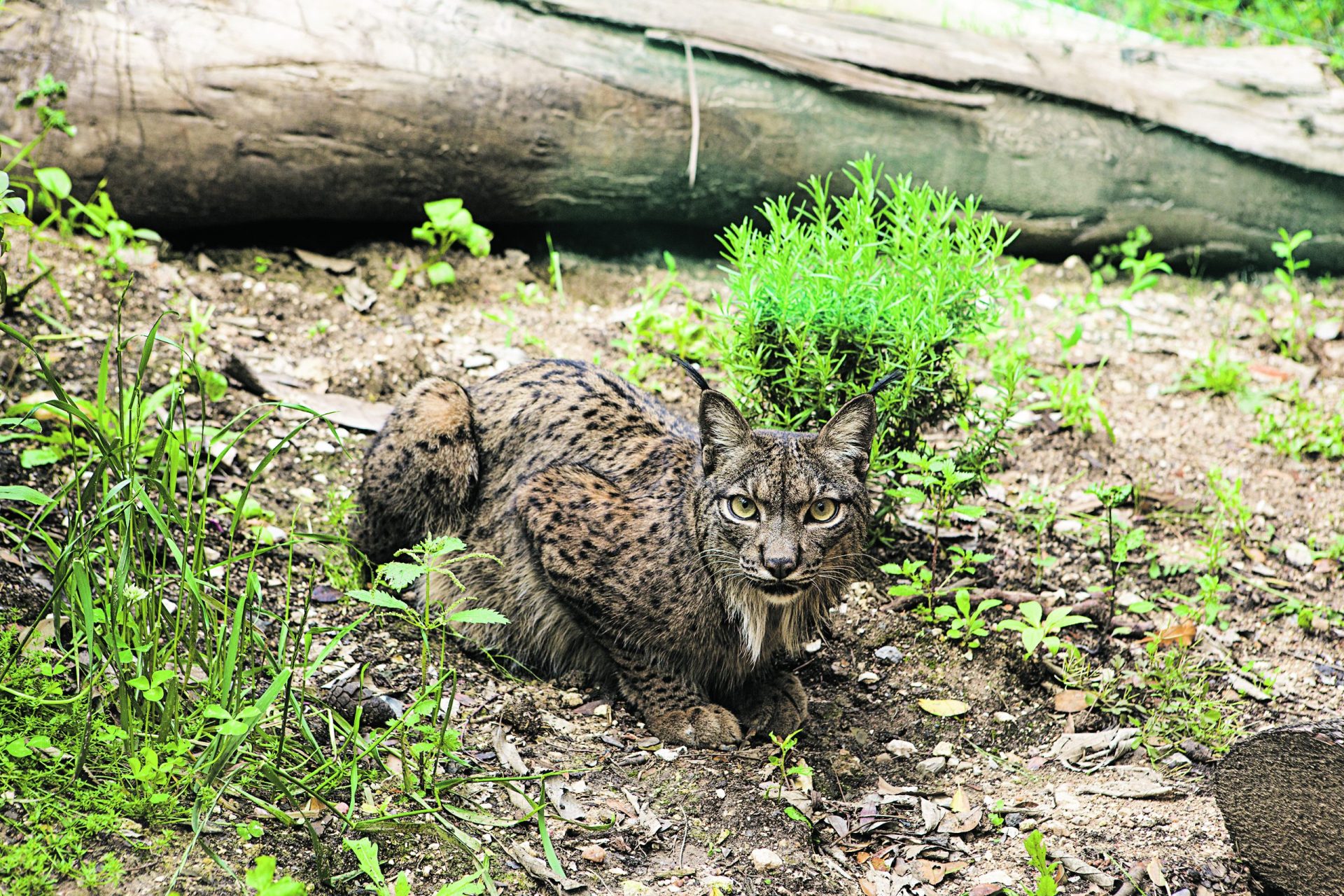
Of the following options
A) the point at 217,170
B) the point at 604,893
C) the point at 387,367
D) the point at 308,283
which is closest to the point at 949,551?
the point at 604,893

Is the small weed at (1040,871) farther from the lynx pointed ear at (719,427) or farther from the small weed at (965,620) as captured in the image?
the lynx pointed ear at (719,427)

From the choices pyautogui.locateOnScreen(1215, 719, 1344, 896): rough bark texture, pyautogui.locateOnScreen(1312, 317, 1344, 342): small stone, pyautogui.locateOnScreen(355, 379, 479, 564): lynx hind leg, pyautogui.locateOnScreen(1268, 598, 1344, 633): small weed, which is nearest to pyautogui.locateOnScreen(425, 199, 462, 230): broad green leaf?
pyautogui.locateOnScreen(355, 379, 479, 564): lynx hind leg

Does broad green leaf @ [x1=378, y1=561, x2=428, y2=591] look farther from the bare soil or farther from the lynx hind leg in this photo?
the lynx hind leg

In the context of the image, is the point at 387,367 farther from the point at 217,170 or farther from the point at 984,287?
the point at 984,287

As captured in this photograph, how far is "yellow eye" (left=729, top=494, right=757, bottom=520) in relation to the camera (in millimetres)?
4020

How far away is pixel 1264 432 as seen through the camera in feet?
20.1

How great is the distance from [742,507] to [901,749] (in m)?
1.09

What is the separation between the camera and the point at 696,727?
426cm

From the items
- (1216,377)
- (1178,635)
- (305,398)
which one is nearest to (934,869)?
(1178,635)

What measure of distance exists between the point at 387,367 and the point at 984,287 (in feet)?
9.68

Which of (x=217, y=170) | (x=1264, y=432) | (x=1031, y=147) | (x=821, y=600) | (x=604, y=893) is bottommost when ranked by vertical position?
(x=604, y=893)

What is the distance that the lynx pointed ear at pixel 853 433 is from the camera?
3967mm

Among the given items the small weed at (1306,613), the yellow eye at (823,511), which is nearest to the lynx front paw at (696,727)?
the yellow eye at (823,511)

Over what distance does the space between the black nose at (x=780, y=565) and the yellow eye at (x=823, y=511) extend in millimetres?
217
